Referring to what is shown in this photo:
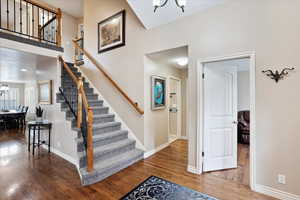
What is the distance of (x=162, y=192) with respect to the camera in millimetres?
2174

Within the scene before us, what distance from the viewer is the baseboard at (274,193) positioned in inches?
76.5

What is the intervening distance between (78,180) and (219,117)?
2.83 metres

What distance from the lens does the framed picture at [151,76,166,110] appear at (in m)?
3.63

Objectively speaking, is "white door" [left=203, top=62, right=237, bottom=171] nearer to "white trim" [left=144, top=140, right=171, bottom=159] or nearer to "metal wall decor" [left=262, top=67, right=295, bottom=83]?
"metal wall decor" [left=262, top=67, right=295, bottom=83]

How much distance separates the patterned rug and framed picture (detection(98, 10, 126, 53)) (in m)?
3.34

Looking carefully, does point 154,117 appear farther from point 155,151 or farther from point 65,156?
point 65,156

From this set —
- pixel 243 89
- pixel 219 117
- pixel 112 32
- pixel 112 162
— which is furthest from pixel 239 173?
pixel 112 32

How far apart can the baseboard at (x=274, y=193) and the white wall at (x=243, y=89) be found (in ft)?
12.4

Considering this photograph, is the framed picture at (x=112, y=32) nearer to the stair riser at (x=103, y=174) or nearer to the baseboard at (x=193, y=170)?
the stair riser at (x=103, y=174)

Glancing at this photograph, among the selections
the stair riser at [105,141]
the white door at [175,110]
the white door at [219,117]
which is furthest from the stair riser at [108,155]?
the white door at [175,110]

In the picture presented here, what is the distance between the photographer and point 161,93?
3977 mm

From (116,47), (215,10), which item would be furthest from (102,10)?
(215,10)

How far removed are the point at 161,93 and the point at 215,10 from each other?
2.19 meters

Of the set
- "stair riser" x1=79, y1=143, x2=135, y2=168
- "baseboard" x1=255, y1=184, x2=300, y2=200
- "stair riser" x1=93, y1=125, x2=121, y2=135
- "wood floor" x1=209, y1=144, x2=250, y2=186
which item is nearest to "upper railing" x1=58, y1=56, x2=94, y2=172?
"stair riser" x1=79, y1=143, x2=135, y2=168
